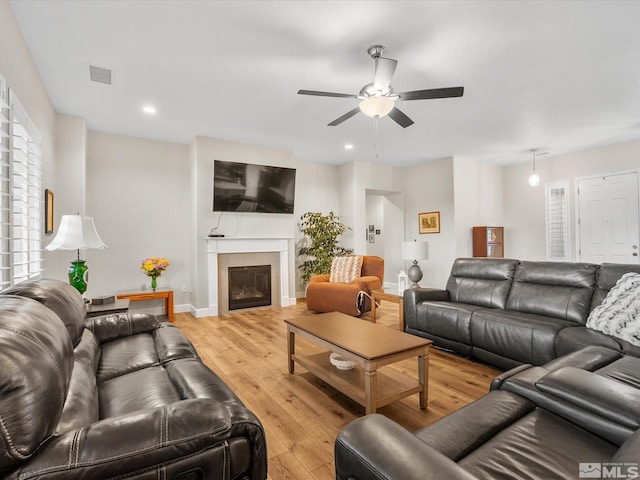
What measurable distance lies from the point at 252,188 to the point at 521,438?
4.76 metres

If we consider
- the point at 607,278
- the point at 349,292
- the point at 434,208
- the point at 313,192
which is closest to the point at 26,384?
the point at 607,278

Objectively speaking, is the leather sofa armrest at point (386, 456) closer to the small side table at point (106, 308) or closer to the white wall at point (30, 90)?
the small side table at point (106, 308)

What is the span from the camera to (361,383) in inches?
87.7

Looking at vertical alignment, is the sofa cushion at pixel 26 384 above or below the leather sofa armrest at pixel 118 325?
above

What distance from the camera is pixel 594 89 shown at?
3531 mm

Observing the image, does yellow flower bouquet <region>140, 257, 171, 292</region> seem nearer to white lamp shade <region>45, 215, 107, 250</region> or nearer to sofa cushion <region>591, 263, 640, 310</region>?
white lamp shade <region>45, 215, 107, 250</region>

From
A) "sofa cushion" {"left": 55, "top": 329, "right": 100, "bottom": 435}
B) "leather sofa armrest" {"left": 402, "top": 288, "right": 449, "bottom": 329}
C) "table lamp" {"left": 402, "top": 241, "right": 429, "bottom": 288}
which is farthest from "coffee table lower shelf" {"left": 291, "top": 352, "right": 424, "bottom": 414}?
"table lamp" {"left": 402, "top": 241, "right": 429, "bottom": 288}

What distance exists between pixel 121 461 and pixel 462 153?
6.47 metres

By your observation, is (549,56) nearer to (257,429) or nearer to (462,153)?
(462,153)

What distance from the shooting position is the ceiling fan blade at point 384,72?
8.32 ft

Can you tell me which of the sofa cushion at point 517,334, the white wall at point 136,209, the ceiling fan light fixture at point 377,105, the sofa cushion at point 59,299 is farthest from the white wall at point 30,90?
the sofa cushion at point 517,334

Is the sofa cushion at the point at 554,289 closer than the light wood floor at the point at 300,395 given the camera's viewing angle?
No

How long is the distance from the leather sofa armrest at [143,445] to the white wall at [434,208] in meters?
6.02

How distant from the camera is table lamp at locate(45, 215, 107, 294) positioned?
9.23ft
